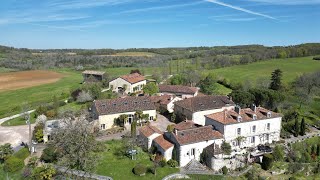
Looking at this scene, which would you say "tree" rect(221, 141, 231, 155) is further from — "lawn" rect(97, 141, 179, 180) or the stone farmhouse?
the stone farmhouse

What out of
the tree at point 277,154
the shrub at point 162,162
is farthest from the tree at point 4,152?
the tree at point 277,154

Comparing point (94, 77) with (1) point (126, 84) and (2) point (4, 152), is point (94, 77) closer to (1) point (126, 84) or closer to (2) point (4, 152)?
(1) point (126, 84)

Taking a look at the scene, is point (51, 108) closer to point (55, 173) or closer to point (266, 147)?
point (55, 173)

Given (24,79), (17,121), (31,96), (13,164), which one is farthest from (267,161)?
(24,79)

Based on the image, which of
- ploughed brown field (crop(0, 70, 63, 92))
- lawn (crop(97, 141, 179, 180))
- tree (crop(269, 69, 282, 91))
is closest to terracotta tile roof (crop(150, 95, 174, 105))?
lawn (crop(97, 141, 179, 180))

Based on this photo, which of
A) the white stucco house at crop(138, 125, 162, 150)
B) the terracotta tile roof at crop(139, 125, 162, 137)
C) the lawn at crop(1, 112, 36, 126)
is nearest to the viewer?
the white stucco house at crop(138, 125, 162, 150)

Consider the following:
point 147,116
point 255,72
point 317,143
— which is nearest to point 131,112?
point 147,116
